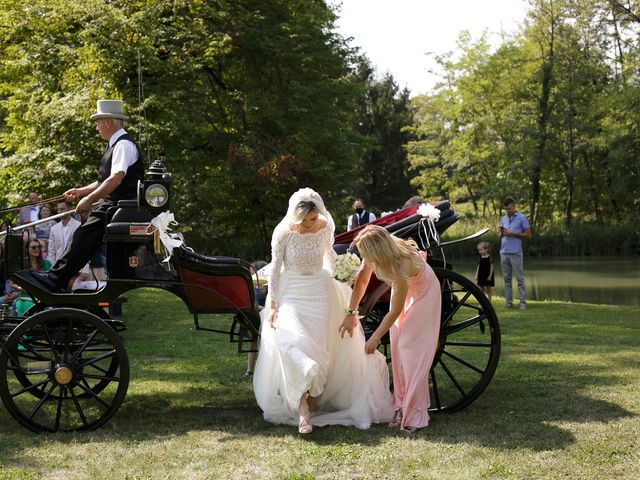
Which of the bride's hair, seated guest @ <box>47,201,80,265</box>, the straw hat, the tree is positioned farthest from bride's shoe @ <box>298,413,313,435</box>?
the tree

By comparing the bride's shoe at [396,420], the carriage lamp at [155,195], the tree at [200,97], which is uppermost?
the tree at [200,97]

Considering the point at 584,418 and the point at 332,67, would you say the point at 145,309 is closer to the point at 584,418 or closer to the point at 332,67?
the point at 584,418

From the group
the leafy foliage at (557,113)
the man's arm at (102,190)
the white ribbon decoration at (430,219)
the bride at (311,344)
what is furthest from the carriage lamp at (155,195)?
the leafy foliage at (557,113)

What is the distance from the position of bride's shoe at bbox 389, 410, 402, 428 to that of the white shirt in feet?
8.92

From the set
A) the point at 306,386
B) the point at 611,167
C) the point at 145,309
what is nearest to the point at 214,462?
the point at 306,386

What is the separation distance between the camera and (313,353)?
5.79m

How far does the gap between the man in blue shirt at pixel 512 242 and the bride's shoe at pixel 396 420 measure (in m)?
7.80

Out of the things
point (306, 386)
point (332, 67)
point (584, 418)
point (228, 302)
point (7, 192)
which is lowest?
point (584, 418)

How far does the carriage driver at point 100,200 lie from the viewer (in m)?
5.87

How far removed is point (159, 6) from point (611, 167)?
910 inches

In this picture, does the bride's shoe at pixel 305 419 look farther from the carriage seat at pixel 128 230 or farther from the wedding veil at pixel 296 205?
the carriage seat at pixel 128 230

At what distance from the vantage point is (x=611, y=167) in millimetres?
36438

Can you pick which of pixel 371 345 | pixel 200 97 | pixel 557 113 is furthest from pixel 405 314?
pixel 557 113

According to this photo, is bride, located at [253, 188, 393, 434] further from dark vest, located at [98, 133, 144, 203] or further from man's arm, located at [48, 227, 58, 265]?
man's arm, located at [48, 227, 58, 265]
